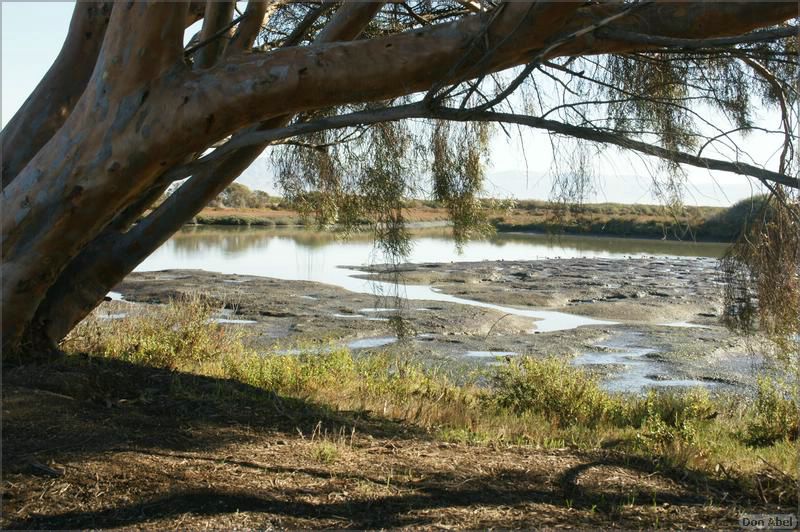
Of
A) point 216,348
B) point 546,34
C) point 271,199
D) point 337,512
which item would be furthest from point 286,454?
point 271,199

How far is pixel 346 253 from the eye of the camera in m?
29.2

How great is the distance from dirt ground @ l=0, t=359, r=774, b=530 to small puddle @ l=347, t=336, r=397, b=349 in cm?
684

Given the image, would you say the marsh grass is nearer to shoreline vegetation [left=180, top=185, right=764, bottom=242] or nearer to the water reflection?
the water reflection

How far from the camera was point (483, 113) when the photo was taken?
4.21m

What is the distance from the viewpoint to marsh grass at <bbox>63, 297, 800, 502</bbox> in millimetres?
5922

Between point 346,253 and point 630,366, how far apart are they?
18044mm

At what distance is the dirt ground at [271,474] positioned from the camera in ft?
Answer: 12.3

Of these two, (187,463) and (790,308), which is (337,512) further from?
(790,308)

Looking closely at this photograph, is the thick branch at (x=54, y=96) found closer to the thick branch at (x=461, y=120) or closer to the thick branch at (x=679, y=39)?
the thick branch at (x=461, y=120)

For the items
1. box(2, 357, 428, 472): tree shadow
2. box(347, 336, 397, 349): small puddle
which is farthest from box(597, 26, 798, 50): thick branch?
box(347, 336, 397, 349): small puddle

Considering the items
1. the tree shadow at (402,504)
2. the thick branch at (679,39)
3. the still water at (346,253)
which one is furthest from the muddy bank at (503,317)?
the thick branch at (679,39)

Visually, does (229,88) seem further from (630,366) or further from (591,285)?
(591,285)

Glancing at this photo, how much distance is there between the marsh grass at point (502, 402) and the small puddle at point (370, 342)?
100 inches

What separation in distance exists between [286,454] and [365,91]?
6.42ft
